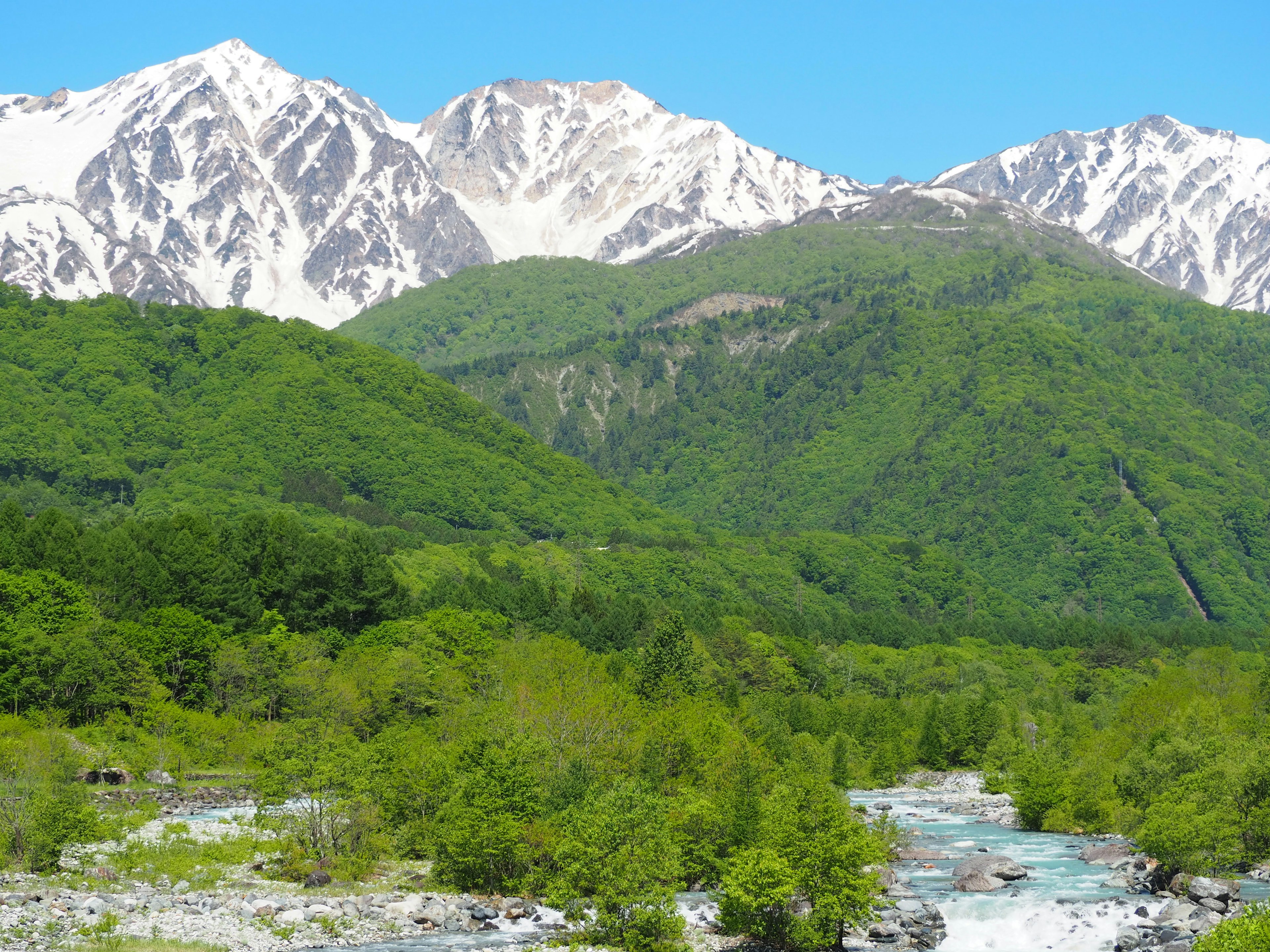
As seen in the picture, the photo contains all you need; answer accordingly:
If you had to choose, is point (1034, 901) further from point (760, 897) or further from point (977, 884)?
point (760, 897)

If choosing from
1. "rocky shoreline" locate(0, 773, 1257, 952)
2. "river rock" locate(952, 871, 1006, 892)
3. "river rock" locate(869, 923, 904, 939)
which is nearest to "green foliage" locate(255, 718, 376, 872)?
"rocky shoreline" locate(0, 773, 1257, 952)

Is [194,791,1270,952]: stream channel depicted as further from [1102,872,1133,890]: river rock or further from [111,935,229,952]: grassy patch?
[111,935,229,952]: grassy patch

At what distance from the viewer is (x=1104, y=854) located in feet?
282

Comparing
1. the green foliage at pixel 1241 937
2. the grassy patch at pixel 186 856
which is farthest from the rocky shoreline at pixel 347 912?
the green foliage at pixel 1241 937

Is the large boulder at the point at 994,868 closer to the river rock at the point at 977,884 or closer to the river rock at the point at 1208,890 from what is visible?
the river rock at the point at 977,884

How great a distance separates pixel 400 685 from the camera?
11925 centimetres

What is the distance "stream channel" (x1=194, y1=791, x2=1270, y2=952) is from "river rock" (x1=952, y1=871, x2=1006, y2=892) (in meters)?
0.48

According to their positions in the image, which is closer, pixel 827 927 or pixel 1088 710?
pixel 827 927

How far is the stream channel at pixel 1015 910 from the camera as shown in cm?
6203

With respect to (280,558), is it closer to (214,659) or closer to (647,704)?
(214,659)

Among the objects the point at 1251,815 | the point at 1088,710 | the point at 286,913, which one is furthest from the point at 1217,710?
the point at 286,913

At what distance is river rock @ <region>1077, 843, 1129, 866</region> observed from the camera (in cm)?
8406

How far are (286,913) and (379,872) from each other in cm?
1043

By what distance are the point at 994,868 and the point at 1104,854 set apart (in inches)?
439
